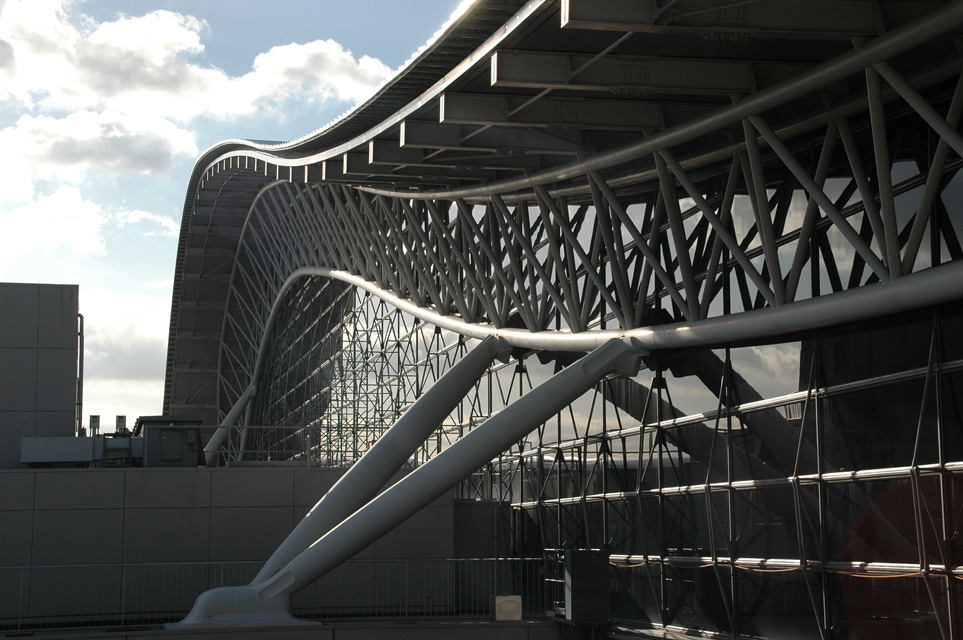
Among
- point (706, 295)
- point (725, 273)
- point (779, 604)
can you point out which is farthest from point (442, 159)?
point (779, 604)

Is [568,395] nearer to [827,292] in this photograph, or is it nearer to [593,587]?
[593,587]

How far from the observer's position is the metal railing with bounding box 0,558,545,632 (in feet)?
77.0

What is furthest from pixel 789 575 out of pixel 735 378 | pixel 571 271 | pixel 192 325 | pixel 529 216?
pixel 192 325

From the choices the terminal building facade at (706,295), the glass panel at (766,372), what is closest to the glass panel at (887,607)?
the terminal building facade at (706,295)

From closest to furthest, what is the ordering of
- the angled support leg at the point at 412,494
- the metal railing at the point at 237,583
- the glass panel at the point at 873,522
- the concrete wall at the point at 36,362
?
the glass panel at the point at 873,522 → the angled support leg at the point at 412,494 → the metal railing at the point at 237,583 → the concrete wall at the point at 36,362

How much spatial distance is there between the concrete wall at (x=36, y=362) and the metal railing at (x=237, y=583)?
21.2ft

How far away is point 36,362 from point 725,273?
62.9ft

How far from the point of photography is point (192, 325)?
2694 inches

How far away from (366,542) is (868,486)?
9862 mm

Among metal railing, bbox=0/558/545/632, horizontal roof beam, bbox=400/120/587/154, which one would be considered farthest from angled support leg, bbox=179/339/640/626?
horizontal roof beam, bbox=400/120/587/154

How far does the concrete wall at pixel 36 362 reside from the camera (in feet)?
98.8

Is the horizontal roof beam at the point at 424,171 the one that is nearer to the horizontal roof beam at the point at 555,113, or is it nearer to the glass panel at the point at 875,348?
the horizontal roof beam at the point at 555,113

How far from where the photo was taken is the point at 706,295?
62.7 feet

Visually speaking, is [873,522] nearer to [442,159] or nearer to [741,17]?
[741,17]
